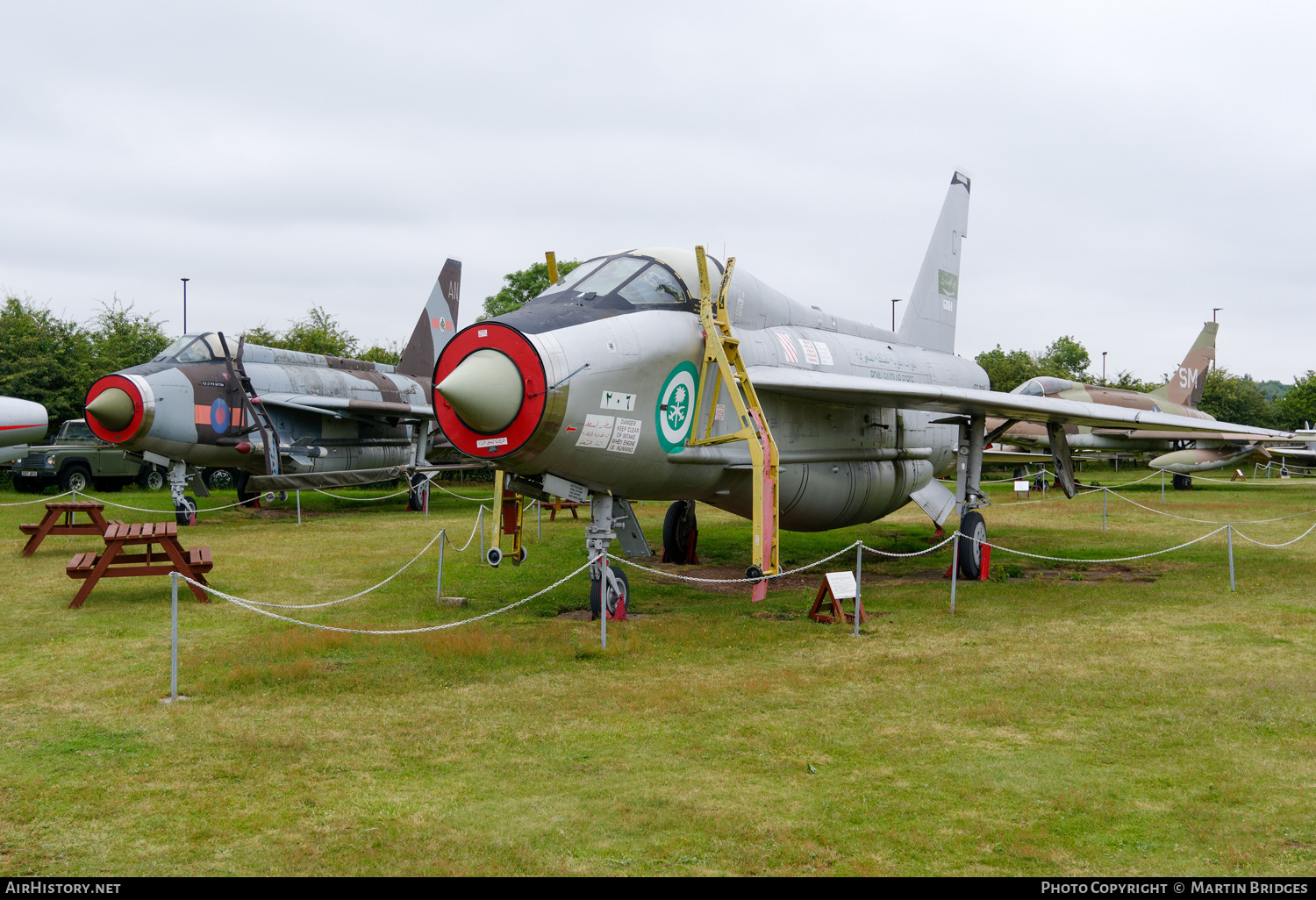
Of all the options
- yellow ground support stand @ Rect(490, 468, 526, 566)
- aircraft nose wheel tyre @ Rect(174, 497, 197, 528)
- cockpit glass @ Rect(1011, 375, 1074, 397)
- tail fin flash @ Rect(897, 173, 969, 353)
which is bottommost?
aircraft nose wheel tyre @ Rect(174, 497, 197, 528)

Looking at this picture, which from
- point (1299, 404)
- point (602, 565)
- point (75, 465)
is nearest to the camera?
point (602, 565)

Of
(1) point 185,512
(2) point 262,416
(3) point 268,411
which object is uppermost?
(3) point 268,411

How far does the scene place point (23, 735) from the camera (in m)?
5.59

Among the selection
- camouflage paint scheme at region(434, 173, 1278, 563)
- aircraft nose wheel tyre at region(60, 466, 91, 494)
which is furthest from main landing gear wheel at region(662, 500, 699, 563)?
aircraft nose wheel tyre at region(60, 466, 91, 494)

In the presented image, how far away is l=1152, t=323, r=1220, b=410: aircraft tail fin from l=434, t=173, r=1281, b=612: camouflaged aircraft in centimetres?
2042

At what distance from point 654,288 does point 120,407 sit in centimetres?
1179

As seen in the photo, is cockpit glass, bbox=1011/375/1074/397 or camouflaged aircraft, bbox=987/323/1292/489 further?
camouflaged aircraft, bbox=987/323/1292/489

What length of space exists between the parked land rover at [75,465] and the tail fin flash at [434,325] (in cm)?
656

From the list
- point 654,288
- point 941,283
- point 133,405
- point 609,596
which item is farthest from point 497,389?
point 133,405

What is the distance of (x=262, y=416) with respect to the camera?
60.2 feet

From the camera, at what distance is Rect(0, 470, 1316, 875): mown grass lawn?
4082 millimetres

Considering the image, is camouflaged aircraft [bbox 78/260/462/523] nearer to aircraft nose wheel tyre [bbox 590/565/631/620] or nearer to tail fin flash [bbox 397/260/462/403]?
tail fin flash [bbox 397/260/462/403]

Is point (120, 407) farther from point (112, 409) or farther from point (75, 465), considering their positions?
point (75, 465)

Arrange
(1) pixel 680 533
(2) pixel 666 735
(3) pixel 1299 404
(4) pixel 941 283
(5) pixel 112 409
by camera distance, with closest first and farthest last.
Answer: (2) pixel 666 735 < (1) pixel 680 533 < (4) pixel 941 283 < (5) pixel 112 409 < (3) pixel 1299 404
